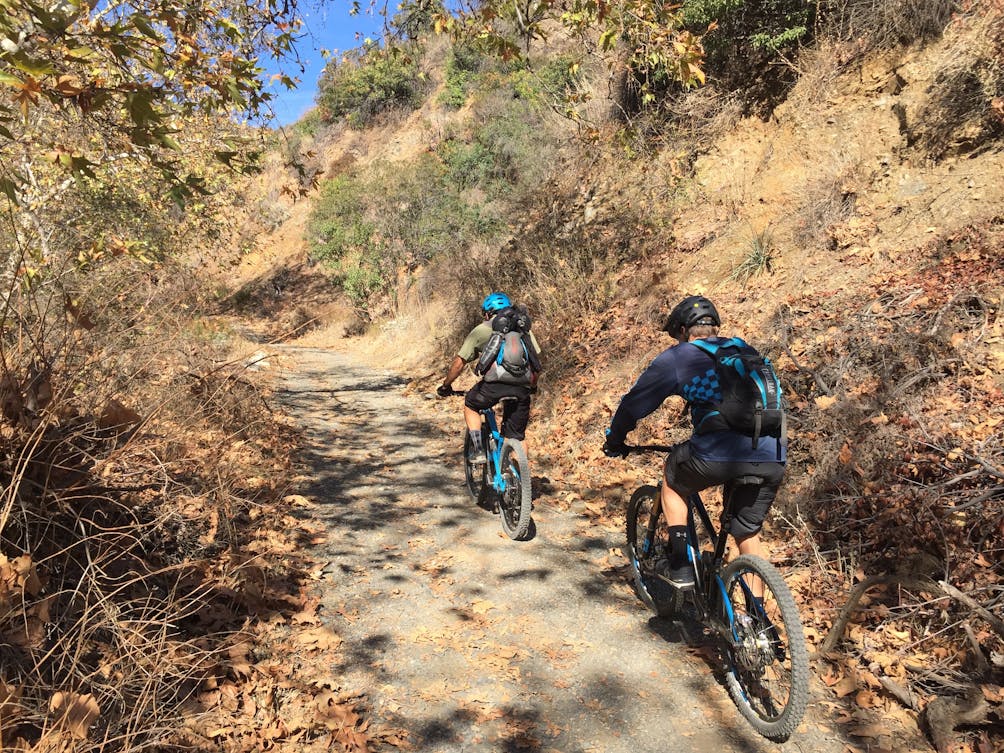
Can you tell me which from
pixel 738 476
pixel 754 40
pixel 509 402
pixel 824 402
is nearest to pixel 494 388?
pixel 509 402

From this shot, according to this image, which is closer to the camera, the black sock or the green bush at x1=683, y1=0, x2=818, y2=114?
the black sock

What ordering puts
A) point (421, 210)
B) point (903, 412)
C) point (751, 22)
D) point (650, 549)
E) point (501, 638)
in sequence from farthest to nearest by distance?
point (421, 210) → point (751, 22) → point (903, 412) → point (650, 549) → point (501, 638)

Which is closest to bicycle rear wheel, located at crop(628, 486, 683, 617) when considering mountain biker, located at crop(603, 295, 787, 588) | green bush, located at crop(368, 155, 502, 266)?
mountain biker, located at crop(603, 295, 787, 588)

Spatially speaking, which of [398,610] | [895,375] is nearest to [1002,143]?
[895,375]

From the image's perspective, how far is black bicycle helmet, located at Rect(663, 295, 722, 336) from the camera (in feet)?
11.5

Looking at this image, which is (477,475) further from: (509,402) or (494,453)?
(509,402)

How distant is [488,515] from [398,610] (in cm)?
184

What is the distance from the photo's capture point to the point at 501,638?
13.0 feet

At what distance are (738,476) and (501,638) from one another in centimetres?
189

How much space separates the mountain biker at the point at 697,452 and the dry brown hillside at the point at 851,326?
98cm

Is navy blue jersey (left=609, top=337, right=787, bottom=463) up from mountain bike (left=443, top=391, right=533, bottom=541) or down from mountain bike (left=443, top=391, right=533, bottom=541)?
up

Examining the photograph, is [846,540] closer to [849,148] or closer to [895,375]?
[895,375]

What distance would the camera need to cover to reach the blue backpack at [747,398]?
3148 millimetres

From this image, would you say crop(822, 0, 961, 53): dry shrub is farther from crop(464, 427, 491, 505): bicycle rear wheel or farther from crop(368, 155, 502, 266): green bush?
crop(368, 155, 502, 266): green bush
